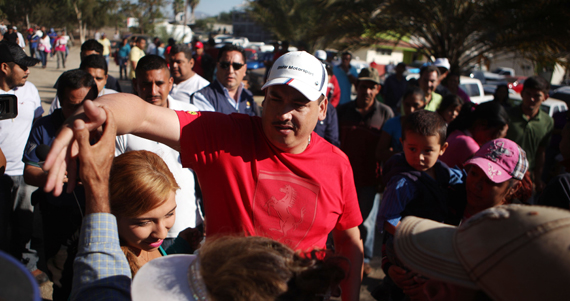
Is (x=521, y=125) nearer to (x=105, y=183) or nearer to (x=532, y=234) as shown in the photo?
(x=532, y=234)

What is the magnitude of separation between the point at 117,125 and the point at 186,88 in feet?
11.9

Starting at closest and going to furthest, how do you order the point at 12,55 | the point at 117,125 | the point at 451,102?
the point at 117,125, the point at 12,55, the point at 451,102

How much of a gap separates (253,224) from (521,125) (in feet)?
14.6

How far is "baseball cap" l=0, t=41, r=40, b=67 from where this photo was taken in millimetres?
3949

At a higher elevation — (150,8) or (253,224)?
(150,8)

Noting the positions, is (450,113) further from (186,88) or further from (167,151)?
(167,151)

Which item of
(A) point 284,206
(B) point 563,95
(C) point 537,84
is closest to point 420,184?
(A) point 284,206

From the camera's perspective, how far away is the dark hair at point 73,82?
3.29 meters

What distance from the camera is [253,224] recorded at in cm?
186

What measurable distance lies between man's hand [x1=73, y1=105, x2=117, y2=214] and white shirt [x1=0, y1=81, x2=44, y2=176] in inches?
126

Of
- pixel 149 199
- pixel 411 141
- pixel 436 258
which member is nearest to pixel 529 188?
pixel 411 141

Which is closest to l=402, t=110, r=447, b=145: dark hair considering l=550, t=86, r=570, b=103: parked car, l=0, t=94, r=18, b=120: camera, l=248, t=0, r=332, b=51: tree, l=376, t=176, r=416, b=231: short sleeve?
l=376, t=176, r=416, b=231: short sleeve

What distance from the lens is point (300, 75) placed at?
1914 millimetres

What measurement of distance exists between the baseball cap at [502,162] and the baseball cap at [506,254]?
4.47ft
